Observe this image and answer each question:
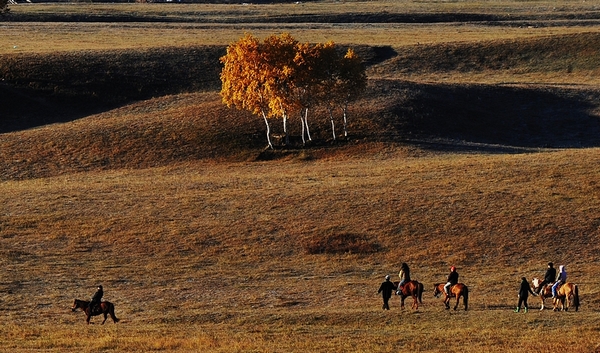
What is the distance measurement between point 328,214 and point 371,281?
12.1 metres

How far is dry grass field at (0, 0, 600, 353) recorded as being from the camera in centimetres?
3722

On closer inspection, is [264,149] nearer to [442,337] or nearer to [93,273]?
[93,273]

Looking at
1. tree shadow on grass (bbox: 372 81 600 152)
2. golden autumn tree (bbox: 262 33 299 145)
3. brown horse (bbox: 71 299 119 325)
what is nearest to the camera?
brown horse (bbox: 71 299 119 325)

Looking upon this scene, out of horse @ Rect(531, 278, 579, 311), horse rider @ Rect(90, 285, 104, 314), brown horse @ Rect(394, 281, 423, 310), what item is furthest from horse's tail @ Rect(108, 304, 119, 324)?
horse @ Rect(531, 278, 579, 311)

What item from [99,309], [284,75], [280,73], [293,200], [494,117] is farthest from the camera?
[494,117]

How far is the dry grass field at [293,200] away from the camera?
37.2 metres

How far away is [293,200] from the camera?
60.9m

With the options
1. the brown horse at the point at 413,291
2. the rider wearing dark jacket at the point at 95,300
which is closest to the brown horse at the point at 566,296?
the brown horse at the point at 413,291

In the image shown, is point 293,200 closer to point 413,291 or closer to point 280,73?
point 413,291

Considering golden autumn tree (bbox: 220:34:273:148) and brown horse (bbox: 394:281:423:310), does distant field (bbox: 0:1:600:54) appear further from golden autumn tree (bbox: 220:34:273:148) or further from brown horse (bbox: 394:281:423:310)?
brown horse (bbox: 394:281:423:310)

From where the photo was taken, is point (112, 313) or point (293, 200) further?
point (293, 200)

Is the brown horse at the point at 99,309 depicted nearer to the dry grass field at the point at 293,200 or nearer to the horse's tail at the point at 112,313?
the horse's tail at the point at 112,313

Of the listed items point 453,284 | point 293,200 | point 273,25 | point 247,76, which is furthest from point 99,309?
point 273,25

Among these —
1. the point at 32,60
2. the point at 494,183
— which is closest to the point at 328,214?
the point at 494,183
